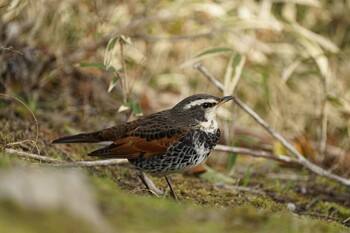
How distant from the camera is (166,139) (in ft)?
18.1

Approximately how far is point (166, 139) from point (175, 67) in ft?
14.9

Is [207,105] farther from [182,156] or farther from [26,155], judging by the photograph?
[26,155]

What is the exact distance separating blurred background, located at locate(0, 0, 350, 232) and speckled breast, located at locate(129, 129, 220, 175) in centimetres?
101

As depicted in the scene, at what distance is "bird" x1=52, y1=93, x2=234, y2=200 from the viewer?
5.44 m

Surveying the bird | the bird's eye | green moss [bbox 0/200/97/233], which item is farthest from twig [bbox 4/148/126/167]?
green moss [bbox 0/200/97/233]

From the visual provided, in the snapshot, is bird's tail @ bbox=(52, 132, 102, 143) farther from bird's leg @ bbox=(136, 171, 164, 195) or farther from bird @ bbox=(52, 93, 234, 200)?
bird's leg @ bbox=(136, 171, 164, 195)

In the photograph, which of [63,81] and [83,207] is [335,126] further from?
[83,207]

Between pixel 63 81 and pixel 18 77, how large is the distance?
38.9 inches

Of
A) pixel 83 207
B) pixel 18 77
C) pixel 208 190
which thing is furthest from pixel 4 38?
pixel 83 207

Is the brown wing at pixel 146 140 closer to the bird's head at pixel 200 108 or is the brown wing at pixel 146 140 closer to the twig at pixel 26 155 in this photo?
the bird's head at pixel 200 108

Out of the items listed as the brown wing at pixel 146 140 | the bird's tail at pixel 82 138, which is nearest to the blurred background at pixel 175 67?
the bird's tail at pixel 82 138

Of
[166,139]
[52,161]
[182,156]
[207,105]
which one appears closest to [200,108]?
[207,105]

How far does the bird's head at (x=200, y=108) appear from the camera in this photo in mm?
5796

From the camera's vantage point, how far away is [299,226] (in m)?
3.75
